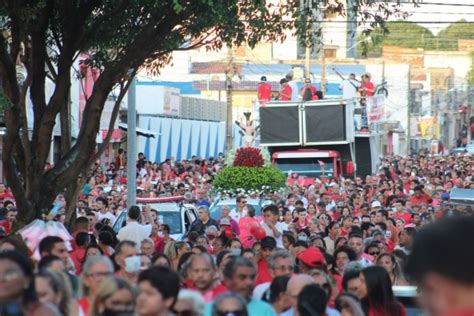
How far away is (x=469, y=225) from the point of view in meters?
3.04

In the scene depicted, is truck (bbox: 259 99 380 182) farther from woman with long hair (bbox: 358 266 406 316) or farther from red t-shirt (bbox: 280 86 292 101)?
woman with long hair (bbox: 358 266 406 316)

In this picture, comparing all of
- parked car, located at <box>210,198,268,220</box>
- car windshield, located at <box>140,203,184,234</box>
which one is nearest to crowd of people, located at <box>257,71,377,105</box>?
parked car, located at <box>210,198,268,220</box>

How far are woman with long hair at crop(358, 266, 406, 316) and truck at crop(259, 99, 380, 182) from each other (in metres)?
23.8

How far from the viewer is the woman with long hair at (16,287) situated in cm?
664

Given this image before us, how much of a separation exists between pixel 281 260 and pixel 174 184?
76.5ft

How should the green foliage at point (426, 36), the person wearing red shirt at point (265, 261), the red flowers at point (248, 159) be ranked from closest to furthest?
the person wearing red shirt at point (265, 261), the red flowers at point (248, 159), the green foliage at point (426, 36)

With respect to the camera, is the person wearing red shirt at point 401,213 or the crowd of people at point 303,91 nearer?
the person wearing red shirt at point 401,213

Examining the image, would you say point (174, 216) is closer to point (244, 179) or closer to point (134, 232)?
point (244, 179)

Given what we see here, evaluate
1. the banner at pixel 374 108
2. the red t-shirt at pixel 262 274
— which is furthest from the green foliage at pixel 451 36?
the red t-shirt at pixel 262 274

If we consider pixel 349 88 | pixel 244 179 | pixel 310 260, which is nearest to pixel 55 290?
pixel 310 260

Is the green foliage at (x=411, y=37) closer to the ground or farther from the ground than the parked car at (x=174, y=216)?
farther from the ground

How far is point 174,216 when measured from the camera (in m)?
20.9

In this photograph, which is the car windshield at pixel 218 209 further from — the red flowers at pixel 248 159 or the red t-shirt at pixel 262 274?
the red t-shirt at pixel 262 274

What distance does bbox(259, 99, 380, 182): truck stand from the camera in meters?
32.8
